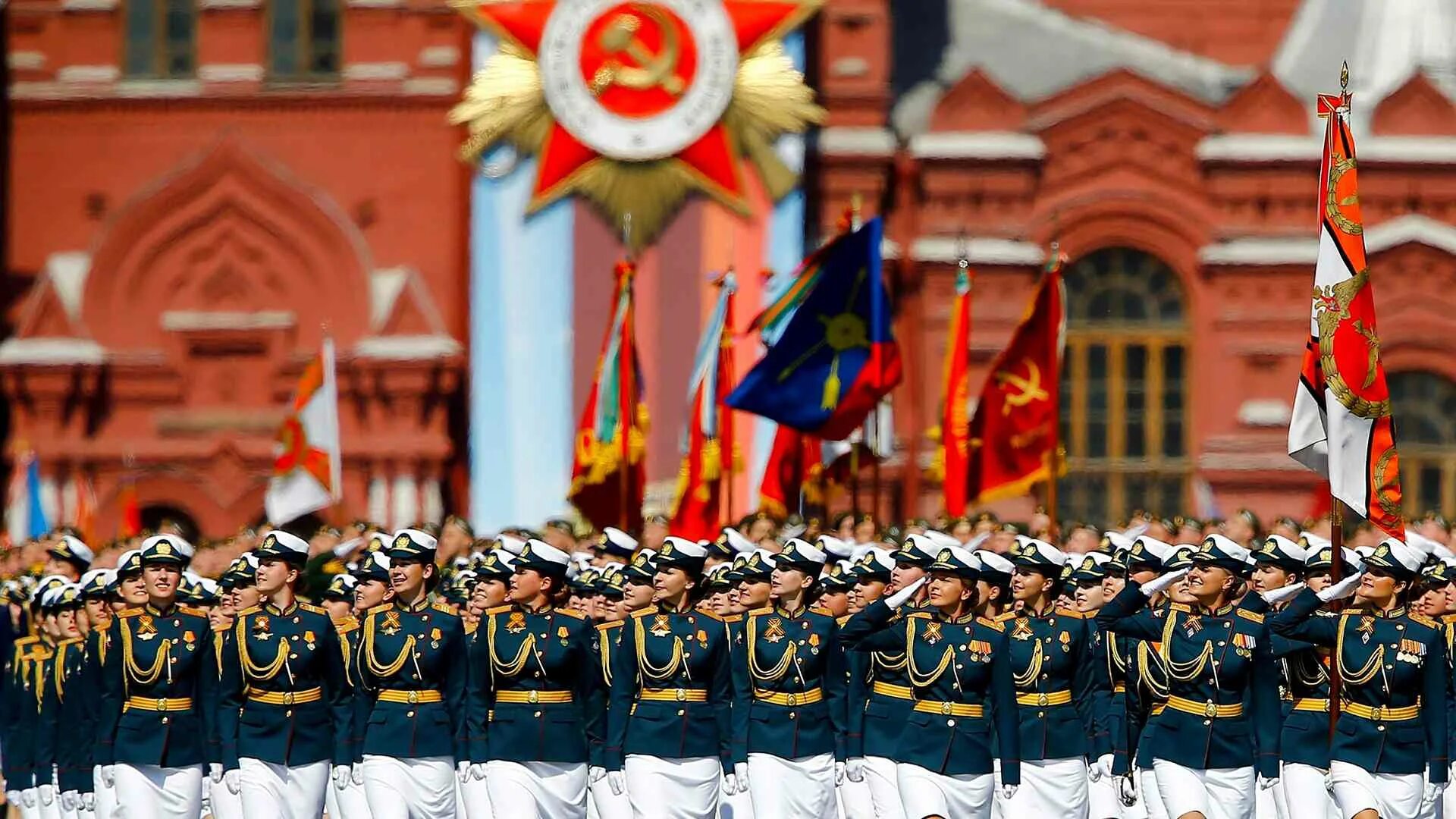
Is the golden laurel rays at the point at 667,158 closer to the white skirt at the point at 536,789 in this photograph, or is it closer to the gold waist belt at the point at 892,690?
the white skirt at the point at 536,789

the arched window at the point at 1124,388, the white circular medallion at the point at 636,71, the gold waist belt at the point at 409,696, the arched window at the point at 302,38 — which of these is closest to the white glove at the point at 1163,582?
the gold waist belt at the point at 409,696

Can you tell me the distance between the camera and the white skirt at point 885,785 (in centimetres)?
1197

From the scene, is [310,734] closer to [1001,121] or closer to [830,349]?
[830,349]

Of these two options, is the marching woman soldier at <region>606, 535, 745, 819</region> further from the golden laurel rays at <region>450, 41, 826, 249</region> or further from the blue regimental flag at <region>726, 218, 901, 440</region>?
the golden laurel rays at <region>450, 41, 826, 249</region>

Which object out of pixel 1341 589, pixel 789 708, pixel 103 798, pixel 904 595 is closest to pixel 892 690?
pixel 904 595

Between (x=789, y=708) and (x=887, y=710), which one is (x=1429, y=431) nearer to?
(x=789, y=708)

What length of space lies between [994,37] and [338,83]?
6.92m

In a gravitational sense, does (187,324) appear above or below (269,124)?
below

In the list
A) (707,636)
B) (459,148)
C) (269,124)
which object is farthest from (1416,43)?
(707,636)

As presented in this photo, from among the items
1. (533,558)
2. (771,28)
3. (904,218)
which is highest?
(771,28)

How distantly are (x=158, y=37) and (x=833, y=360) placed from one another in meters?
12.0

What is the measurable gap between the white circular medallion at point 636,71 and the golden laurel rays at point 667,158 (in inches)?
5.5

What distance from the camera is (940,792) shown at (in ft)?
38.7

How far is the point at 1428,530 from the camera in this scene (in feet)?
56.6
